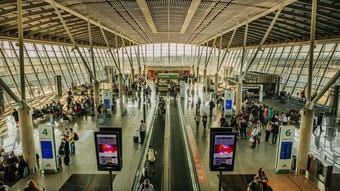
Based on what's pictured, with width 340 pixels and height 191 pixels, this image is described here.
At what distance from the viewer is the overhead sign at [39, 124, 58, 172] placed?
10.8 meters

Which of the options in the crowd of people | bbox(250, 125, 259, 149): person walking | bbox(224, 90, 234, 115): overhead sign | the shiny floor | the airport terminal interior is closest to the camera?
the airport terminal interior

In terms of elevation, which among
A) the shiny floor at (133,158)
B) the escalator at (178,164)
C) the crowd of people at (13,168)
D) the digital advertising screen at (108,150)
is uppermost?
the digital advertising screen at (108,150)

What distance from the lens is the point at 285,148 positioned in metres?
11.1

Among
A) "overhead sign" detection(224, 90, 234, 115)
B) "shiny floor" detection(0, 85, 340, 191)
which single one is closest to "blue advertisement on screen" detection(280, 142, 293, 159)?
"shiny floor" detection(0, 85, 340, 191)

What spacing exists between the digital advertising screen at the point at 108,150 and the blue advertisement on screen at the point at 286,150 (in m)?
7.02

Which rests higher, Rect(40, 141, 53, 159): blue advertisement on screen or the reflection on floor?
Rect(40, 141, 53, 159): blue advertisement on screen

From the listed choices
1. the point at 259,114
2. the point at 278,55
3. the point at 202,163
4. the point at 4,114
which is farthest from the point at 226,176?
the point at 278,55

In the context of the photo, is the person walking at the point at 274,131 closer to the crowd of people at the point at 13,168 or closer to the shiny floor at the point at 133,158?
the shiny floor at the point at 133,158

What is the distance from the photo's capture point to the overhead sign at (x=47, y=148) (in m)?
10.8

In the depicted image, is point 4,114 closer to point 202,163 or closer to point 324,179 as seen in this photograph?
point 202,163

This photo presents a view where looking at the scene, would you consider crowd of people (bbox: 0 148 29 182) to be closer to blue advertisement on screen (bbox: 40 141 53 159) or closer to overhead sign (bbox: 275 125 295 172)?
blue advertisement on screen (bbox: 40 141 53 159)

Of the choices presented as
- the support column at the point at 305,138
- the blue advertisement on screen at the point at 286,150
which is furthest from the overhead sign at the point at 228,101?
the blue advertisement on screen at the point at 286,150

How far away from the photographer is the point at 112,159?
7.84 m

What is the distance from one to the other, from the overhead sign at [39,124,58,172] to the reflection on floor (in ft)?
3.53
